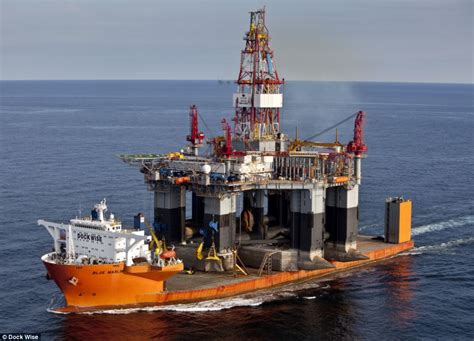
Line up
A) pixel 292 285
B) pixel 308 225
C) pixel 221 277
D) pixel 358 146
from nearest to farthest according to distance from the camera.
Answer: pixel 221 277 < pixel 292 285 < pixel 308 225 < pixel 358 146

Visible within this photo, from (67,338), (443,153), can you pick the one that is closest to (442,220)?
(67,338)

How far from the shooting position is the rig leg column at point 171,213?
69062 millimetres

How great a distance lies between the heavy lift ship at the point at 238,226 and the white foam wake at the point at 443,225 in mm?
6469

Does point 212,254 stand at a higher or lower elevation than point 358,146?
lower

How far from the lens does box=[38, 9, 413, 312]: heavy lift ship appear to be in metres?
58.3

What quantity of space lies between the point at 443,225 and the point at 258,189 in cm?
2683

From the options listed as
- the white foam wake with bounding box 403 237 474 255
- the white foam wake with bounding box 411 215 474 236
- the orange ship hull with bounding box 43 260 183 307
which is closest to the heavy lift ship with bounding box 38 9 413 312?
the orange ship hull with bounding box 43 260 183 307

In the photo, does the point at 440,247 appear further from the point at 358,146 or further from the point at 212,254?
the point at 212,254

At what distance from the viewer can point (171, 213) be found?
69312 millimetres

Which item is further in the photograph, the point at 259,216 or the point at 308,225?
the point at 259,216

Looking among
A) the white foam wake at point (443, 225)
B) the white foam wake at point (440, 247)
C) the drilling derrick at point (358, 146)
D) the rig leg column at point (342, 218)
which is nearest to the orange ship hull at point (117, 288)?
the rig leg column at point (342, 218)

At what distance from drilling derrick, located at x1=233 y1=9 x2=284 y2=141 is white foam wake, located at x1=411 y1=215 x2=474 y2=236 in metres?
20.9

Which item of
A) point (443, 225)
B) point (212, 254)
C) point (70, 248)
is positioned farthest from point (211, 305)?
point (443, 225)

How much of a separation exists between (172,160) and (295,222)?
484 inches
